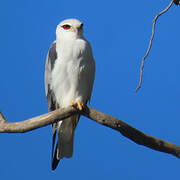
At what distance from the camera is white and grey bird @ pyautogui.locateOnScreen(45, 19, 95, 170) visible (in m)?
2.57

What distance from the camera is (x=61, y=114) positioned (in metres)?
2.19

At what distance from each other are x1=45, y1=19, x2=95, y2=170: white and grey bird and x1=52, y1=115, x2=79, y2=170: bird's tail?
2.4 inches

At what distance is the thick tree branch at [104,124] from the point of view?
214cm

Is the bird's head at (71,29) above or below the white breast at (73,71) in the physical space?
above

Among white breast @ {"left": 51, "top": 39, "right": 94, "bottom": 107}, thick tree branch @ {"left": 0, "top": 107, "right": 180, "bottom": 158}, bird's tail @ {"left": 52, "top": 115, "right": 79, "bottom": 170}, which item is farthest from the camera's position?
bird's tail @ {"left": 52, "top": 115, "right": 79, "bottom": 170}

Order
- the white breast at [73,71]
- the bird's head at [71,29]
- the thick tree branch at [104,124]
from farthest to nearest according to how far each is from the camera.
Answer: the bird's head at [71,29] → the white breast at [73,71] → the thick tree branch at [104,124]

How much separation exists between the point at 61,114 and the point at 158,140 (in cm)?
69

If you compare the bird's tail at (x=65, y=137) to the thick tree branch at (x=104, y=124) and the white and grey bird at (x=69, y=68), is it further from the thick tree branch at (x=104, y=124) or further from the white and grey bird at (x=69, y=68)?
the thick tree branch at (x=104, y=124)

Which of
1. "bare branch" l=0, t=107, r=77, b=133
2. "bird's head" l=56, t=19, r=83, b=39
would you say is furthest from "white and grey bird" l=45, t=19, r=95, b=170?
"bare branch" l=0, t=107, r=77, b=133

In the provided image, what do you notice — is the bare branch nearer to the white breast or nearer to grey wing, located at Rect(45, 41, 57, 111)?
the white breast

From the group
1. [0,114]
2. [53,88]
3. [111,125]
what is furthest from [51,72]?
[111,125]

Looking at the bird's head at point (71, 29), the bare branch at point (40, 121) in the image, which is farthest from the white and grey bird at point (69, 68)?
the bare branch at point (40, 121)

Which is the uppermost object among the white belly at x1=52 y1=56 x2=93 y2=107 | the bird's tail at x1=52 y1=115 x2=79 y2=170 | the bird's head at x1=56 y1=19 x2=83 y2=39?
the bird's head at x1=56 y1=19 x2=83 y2=39

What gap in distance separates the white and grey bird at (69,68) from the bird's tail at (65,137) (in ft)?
0.20
